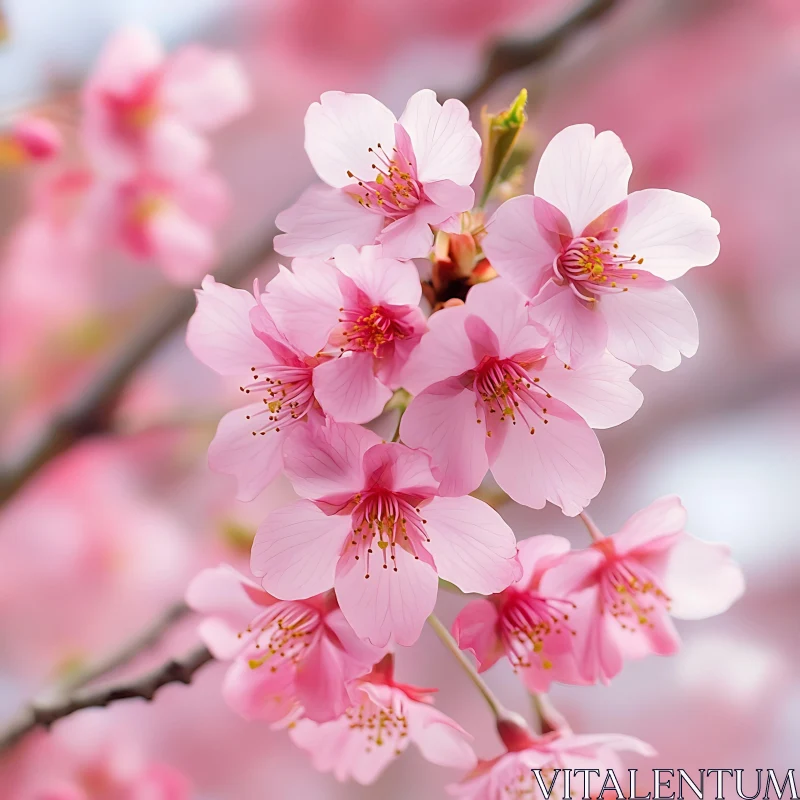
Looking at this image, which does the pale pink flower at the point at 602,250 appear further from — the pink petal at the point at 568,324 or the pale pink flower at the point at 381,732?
the pale pink flower at the point at 381,732

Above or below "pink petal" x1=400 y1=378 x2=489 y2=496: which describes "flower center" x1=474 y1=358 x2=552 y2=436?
above

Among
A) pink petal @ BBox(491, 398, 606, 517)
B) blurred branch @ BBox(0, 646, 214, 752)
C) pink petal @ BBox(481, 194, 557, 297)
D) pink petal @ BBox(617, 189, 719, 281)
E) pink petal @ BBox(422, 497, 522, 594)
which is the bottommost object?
A: blurred branch @ BBox(0, 646, 214, 752)

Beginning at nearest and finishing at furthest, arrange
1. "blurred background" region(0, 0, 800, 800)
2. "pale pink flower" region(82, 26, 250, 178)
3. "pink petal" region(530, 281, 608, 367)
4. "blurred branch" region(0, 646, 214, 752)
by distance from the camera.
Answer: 1. "pink petal" region(530, 281, 608, 367)
2. "blurred branch" region(0, 646, 214, 752)
3. "pale pink flower" region(82, 26, 250, 178)
4. "blurred background" region(0, 0, 800, 800)

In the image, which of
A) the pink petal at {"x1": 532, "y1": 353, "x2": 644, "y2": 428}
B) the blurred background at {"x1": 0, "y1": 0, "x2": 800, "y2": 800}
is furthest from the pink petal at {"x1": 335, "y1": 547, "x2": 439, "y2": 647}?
the blurred background at {"x1": 0, "y1": 0, "x2": 800, "y2": 800}

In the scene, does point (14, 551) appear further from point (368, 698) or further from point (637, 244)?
point (637, 244)

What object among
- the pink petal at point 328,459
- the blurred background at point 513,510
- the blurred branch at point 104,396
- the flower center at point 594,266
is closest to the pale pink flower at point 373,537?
the pink petal at point 328,459

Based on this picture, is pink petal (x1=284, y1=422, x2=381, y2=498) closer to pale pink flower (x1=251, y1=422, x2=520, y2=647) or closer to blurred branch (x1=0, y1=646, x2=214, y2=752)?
pale pink flower (x1=251, y1=422, x2=520, y2=647)

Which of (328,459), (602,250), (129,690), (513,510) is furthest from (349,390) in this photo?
(513,510)

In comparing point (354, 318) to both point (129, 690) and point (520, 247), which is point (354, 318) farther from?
point (129, 690)
